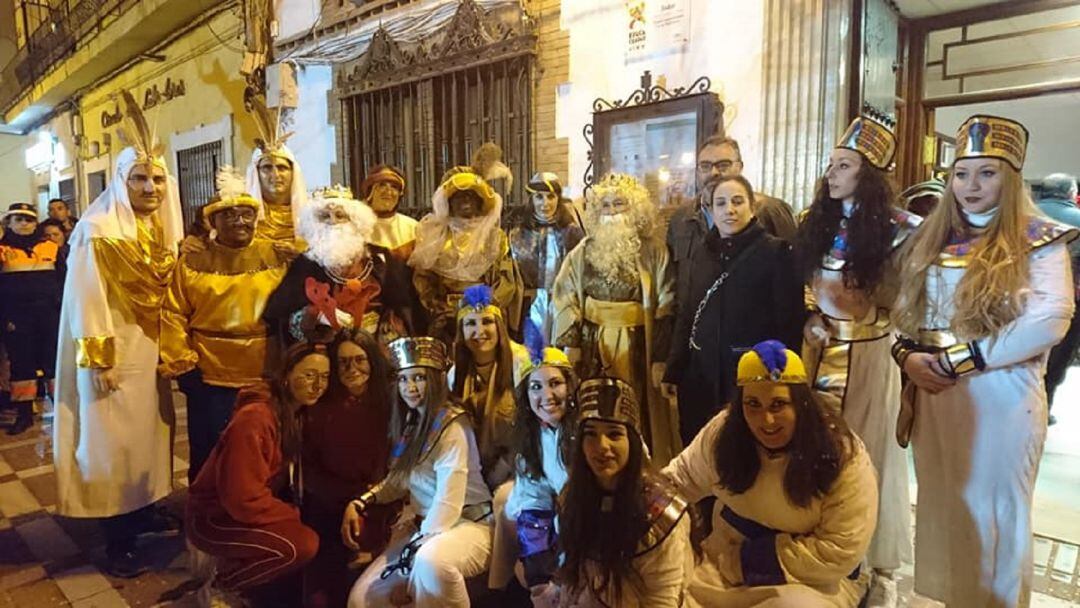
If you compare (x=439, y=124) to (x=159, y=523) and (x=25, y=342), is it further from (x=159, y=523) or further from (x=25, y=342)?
(x=159, y=523)

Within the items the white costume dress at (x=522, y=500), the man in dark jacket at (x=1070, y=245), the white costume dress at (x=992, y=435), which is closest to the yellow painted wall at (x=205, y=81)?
the white costume dress at (x=522, y=500)

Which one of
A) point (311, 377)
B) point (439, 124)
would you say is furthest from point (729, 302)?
point (439, 124)

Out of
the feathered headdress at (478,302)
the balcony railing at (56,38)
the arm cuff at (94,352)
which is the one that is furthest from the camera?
the balcony railing at (56,38)

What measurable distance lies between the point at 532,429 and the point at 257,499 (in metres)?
1.07

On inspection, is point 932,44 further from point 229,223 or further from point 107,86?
point 107,86

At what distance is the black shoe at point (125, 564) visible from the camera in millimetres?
3320

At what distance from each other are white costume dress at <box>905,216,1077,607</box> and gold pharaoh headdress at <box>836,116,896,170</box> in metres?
0.49

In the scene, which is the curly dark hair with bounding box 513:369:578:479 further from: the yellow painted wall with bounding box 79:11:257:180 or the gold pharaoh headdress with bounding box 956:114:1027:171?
the yellow painted wall with bounding box 79:11:257:180

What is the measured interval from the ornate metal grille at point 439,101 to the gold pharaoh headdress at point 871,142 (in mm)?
3708

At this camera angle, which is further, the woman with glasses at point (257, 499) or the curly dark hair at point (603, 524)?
the woman with glasses at point (257, 499)

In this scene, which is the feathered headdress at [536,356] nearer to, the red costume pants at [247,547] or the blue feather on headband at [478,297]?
the blue feather on headband at [478,297]

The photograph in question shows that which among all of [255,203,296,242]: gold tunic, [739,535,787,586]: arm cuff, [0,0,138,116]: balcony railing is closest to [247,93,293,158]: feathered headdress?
[255,203,296,242]: gold tunic

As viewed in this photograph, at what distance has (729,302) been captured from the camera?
117 inches

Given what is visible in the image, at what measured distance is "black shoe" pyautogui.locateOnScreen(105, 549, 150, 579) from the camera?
332 cm
